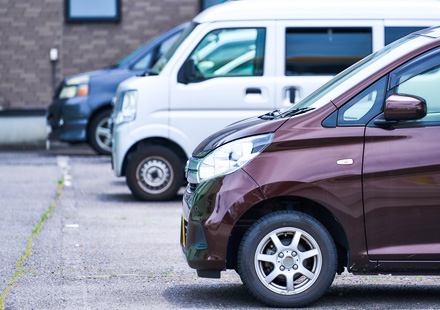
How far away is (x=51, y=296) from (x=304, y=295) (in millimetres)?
1616

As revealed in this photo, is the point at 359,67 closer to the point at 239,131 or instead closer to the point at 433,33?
the point at 433,33

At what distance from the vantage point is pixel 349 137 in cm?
602

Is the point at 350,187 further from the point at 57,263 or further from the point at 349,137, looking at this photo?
the point at 57,263

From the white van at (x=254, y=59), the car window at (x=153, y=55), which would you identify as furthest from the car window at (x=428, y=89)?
the car window at (x=153, y=55)

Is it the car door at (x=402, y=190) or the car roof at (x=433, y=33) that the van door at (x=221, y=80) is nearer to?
the car roof at (x=433, y=33)

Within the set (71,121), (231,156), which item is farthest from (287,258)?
(71,121)

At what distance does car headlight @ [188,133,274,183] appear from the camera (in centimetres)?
608

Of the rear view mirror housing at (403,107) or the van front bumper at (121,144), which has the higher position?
the rear view mirror housing at (403,107)

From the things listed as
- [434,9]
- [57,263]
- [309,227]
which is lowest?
[57,263]

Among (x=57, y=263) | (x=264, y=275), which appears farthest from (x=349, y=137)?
(x=57, y=263)

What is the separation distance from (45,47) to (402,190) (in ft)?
48.0

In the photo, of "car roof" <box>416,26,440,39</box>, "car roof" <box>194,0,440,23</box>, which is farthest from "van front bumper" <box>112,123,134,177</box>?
"car roof" <box>416,26,440,39</box>

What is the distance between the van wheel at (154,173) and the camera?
11070 millimetres

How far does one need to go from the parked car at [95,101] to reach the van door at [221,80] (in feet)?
14.9
